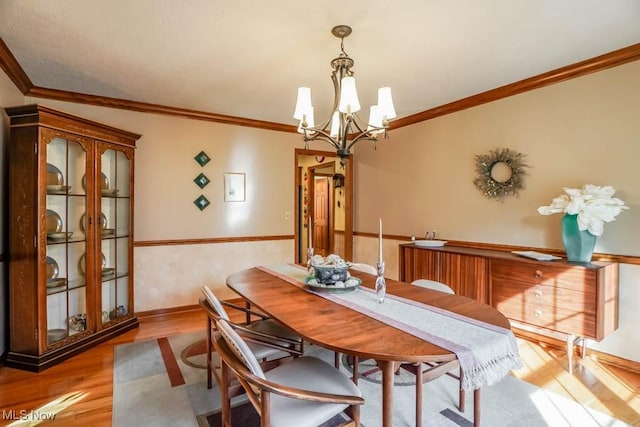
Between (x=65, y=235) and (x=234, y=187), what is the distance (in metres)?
1.89

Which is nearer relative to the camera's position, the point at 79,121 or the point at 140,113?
the point at 79,121

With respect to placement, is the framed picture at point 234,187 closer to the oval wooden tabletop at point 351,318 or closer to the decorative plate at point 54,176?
the decorative plate at point 54,176

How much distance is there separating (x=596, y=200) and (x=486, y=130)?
131 cm

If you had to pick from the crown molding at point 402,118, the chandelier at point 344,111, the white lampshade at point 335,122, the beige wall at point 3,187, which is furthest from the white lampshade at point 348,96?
the beige wall at point 3,187

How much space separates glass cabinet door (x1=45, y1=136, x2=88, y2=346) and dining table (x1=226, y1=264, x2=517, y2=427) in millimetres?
1651

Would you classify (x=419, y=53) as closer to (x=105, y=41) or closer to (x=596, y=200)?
(x=596, y=200)

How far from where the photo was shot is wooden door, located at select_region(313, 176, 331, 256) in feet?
24.8

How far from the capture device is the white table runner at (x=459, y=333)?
125 cm

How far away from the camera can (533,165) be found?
10.1 ft

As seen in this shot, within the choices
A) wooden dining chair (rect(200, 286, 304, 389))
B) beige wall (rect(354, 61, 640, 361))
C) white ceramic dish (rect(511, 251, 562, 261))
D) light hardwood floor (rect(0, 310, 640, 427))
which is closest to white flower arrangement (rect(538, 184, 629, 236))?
beige wall (rect(354, 61, 640, 361))

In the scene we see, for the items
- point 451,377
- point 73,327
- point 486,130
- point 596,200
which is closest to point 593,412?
point 451,377

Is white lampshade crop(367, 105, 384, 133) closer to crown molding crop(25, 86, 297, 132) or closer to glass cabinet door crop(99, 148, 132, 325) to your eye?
crown molding crop(25, 86, 297, 132)

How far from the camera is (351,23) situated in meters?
2.12

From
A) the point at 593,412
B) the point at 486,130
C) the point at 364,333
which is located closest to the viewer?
the point at 364,333
